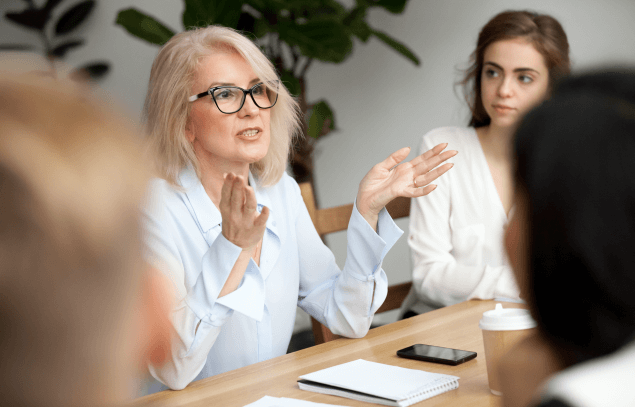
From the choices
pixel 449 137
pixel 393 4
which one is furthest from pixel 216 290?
pixel 393 4

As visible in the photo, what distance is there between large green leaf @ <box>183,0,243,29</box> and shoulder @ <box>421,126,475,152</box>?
118 cm

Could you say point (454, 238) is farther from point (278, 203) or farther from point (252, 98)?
point (252, 98)

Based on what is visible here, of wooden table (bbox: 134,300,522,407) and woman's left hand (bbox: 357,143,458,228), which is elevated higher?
woman's left hand (bbox: 357,143,458,228)

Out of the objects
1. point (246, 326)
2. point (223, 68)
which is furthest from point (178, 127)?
point (246, 326)

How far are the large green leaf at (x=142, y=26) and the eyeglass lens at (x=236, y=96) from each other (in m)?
1.44

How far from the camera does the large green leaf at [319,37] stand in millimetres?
2814

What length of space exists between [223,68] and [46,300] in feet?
4.44

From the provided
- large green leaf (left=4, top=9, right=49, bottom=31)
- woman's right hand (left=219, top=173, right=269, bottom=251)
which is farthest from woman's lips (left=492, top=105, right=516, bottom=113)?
large green leaf (left=4, top=9, right=49, bottom=31)

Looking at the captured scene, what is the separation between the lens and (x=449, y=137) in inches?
88.0

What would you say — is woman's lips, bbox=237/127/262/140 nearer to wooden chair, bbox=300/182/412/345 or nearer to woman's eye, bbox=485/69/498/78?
wooden chair, bbox=300/182/412/345

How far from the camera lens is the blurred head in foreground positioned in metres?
Result: 0.31

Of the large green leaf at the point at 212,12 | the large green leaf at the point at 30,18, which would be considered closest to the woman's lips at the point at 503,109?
the large green leaf at the point at 212,12

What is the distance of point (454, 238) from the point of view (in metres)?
2.03

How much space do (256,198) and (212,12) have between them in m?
1.70
